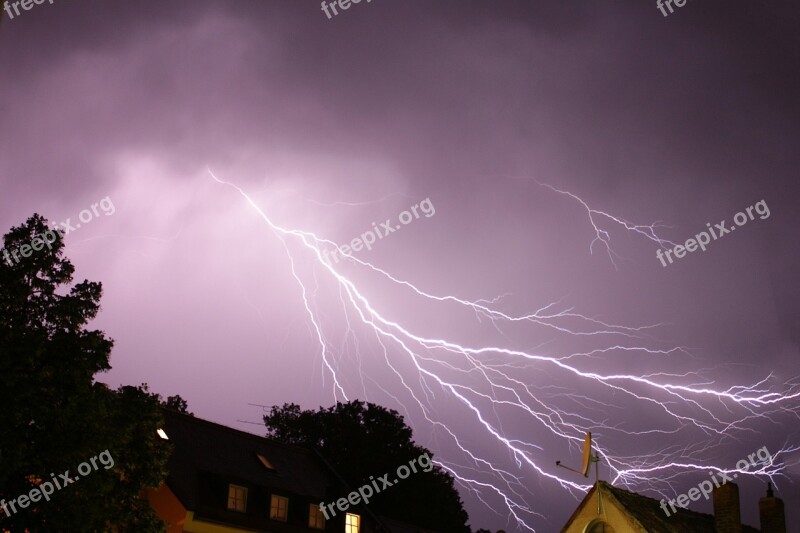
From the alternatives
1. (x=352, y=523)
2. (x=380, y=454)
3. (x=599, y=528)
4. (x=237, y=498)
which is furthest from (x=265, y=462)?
(x=380, y=454)

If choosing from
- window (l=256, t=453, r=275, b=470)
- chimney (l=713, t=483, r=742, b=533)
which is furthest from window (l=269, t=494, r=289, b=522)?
chimney (l=713, t=483, r=742, b=533)

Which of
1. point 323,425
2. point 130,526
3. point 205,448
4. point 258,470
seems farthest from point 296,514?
point 323,425

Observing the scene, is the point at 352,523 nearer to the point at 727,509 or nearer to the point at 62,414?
the point at 727,509

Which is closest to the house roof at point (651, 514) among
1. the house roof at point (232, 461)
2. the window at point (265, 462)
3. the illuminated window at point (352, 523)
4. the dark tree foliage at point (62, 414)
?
the dark tree foliage at point (62, 414)

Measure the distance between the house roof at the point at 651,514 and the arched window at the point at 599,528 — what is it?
0.57 m

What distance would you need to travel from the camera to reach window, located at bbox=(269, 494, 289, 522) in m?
32.5

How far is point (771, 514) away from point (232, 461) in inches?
752

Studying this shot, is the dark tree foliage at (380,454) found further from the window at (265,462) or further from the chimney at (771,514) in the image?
the chimney at (771,514)

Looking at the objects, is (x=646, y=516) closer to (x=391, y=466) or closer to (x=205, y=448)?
(x=205, y=448)

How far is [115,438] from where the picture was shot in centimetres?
1958

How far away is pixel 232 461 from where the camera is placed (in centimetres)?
3328

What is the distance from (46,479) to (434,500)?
138 ft

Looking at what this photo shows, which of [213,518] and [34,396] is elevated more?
[34,396]

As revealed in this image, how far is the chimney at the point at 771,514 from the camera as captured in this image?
27297mm
